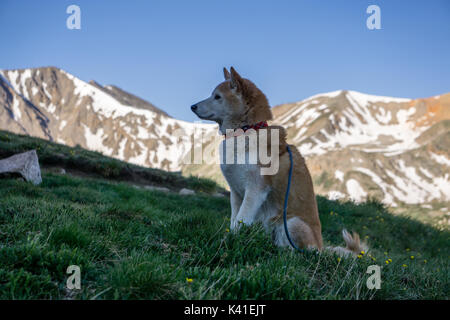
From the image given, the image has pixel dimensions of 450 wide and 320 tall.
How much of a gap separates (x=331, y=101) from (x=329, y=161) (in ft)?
61.5

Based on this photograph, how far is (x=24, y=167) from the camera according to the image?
5770 mm

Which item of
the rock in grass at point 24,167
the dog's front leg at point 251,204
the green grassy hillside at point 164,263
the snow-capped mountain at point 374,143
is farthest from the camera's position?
the snow-capped mountain at point 374,143

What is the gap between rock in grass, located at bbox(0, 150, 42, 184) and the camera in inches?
224

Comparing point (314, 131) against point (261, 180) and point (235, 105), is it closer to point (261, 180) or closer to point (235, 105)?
point (235, 105)

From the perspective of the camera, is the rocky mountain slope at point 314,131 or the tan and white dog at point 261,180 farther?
the rocky mountain slope at point 314,131

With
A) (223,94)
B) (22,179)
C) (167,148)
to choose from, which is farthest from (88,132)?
(223,94)

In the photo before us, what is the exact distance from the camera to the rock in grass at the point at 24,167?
18.7 feet

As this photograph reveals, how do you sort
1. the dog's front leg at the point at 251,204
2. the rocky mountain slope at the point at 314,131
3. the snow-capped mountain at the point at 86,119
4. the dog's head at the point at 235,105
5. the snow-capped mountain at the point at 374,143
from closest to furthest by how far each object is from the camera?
the dog's front leg at the point at 251,204
the dog's head at the point at 235,105
the snow-capped mountain at the point at 374,143
the rocky mountain slope at the point at 314,131
the snow-capped mountain at the point at 86,119

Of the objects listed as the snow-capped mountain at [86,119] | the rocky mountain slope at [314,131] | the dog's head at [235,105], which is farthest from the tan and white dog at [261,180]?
the snow-capped mountain at [86,119]

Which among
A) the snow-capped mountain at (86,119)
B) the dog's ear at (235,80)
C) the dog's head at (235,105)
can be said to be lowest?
the dog's head at (235,105)

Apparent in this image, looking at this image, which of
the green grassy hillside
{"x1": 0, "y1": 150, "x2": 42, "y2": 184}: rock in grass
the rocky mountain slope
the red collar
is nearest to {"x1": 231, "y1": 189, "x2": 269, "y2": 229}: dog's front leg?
the green grassy hillside

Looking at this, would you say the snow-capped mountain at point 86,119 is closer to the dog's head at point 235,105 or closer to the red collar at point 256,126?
the dog's head at point 235,105

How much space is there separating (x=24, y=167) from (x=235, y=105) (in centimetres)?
465
